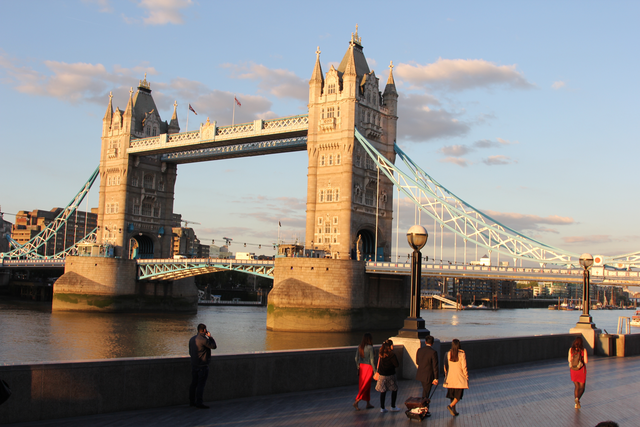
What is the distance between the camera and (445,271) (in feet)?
139

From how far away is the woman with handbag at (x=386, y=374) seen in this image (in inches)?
424

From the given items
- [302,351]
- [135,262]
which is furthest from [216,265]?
[302,351]

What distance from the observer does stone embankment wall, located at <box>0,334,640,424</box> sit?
9172 millimetres

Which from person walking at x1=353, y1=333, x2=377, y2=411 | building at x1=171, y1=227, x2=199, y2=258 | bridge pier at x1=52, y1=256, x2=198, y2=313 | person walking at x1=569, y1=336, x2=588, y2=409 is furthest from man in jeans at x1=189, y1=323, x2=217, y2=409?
building at x1=171, y1=227, x2=199, y2=258

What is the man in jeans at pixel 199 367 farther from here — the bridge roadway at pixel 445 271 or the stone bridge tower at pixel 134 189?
the stone bridge tower at pixel 134 189

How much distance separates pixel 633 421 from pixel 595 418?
22.4 inches

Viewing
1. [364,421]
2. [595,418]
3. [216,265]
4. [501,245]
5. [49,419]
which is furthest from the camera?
[216,265]

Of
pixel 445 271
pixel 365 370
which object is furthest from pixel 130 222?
pixel 365 370

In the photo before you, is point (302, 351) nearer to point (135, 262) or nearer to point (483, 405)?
point (483, 405)

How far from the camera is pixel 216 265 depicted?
190ft

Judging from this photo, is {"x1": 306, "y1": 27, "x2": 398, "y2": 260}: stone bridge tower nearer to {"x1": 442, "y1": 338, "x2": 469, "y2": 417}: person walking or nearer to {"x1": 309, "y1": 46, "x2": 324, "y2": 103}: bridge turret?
{"x1": 309, "y1": 46, "x2": 324, "y2": 103}: bridge turret

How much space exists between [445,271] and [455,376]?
32.1m

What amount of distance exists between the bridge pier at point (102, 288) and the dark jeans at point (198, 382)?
178 feet

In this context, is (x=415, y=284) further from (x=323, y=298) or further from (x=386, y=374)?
(x=323, y=298)
